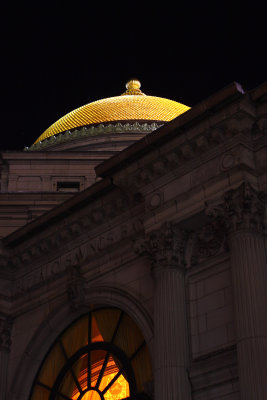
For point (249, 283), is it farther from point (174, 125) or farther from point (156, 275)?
point (174, 125)

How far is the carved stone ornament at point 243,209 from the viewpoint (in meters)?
19.0

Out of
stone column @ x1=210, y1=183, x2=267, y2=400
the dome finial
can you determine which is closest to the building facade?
stone column @ x1=210, y1=183, x2=267, y2=400

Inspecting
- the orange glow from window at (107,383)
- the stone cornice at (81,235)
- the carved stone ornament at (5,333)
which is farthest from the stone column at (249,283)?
the carved stone ornament at (5,333)

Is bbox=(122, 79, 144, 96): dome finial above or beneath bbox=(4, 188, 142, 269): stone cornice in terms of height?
above

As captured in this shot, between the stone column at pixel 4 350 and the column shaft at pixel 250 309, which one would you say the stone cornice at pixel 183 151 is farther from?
the stone column at pixel 4 350

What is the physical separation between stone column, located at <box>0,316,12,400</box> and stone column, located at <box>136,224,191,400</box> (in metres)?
6.55

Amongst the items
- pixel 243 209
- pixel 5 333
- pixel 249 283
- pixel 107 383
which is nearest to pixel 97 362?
pixel 107 383

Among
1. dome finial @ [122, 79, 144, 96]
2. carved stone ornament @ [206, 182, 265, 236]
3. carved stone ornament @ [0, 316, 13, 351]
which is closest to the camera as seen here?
carved stone ornament @ [206, 182, 265, 236]

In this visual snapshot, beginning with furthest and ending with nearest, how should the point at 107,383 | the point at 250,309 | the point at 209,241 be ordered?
the point at 107,383
the point at 209,241
the point at 250,309

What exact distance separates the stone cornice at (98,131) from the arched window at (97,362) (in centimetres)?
2034

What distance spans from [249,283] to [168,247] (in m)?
2.96

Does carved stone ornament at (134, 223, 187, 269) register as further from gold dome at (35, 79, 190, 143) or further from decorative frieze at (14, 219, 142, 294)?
gold dome at (35, 79, 190, 143)

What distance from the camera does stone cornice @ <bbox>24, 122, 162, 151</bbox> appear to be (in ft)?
141

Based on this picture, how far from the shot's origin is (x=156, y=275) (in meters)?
20.6
